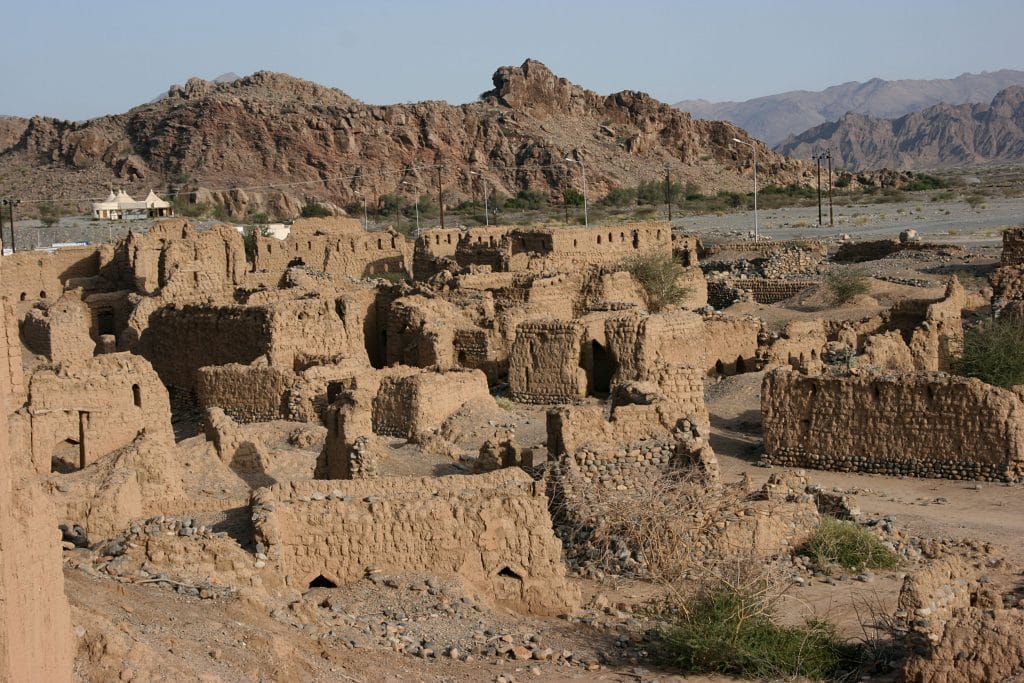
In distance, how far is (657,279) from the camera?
2711cm

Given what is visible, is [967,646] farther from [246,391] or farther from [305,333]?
[305,333]

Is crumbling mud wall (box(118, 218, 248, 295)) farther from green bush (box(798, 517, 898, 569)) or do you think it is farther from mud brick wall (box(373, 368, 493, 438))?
green bush (box(798, 517, 898, 569))

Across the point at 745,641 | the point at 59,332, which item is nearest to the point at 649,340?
the point at 59,332

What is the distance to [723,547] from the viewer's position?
37.1 ft

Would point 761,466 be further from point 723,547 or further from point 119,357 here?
point 119,357

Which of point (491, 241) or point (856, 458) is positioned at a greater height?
point (491, 241)

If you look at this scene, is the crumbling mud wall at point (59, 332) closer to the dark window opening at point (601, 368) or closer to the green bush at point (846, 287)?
the dark window opening at point (601, 368)

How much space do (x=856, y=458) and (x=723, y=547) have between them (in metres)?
5.06

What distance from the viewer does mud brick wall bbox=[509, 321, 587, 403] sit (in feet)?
62.9

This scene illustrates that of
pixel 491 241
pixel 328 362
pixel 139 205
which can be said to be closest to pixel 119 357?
pixel 328 362

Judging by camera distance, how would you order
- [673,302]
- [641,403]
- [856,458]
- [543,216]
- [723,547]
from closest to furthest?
1. [723,547]
2. [641,403]
3. [856,458]
4. [673,302]
5. [543,216]

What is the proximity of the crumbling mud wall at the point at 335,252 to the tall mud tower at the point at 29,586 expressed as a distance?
22607mm

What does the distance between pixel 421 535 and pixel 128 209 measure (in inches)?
1996

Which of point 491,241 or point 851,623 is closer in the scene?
point 851,623
